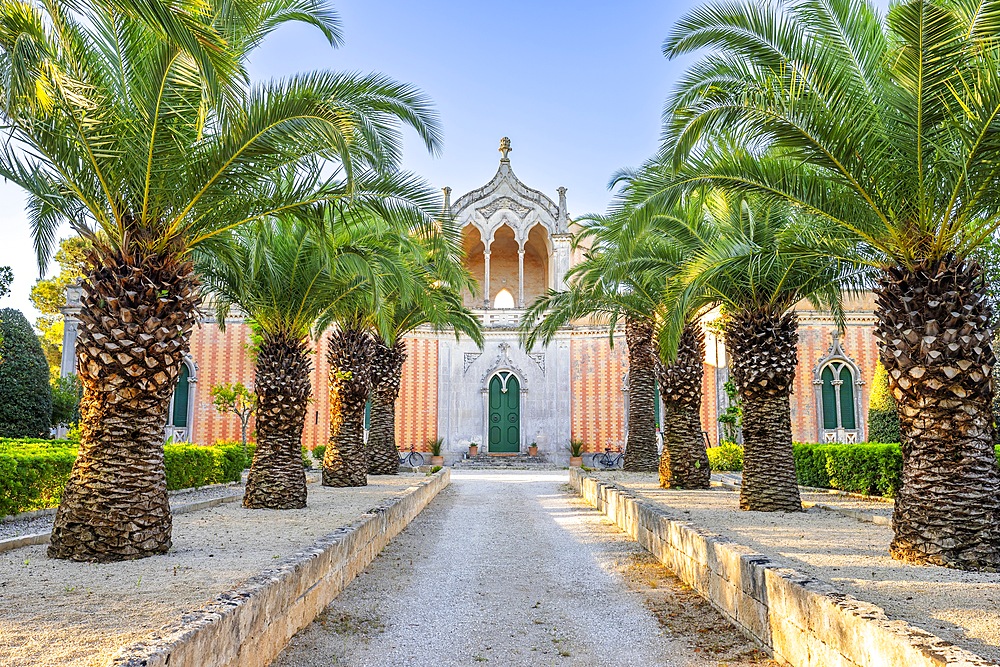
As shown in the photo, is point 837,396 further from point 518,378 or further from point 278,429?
point 278,429

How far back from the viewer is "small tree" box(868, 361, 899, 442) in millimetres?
17469

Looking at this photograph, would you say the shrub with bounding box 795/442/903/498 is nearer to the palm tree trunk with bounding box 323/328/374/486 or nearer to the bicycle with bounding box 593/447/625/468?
the palm tree trunk with bounding box 323/328/374/486

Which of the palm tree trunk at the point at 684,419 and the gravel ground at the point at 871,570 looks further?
the palm tree trunk at the point at 684,419

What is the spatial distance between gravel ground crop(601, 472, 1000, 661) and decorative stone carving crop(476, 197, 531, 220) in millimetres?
20883

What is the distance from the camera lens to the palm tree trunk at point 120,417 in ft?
23.1

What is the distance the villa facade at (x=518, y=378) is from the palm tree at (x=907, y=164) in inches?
771

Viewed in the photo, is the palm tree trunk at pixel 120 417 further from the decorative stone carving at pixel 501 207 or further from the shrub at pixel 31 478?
the decorative stone carving at pixel 501 207

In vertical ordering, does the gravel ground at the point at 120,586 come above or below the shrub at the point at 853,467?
below

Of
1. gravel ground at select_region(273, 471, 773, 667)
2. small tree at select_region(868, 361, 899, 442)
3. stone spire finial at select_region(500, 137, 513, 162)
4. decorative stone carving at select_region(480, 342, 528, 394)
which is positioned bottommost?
gravel ground at select_region(273, 471, 773, 667)

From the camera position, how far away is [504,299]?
34.1 meters

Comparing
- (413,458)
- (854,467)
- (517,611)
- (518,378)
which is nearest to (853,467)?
(854,467)

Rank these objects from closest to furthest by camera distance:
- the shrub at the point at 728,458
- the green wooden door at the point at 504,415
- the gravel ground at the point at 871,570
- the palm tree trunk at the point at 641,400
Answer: the gravel ground at the point at 871,570
the palm tree trunk at the point at 641,400
the shrub at the point at 728,458
the green wooden door at the point at 504,415

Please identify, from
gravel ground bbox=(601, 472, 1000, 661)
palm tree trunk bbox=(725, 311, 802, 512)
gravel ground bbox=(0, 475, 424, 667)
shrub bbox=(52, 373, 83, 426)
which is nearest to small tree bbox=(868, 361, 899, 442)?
gravel ground bbox=(601, 472, 1000, 661)

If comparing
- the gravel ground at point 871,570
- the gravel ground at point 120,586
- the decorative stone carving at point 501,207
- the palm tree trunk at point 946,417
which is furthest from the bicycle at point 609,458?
the palm tree trunk at point 946,417
